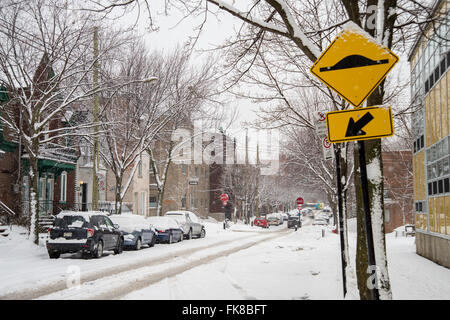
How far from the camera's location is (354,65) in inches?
206

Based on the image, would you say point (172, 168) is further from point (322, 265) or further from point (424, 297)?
point (424, 297)

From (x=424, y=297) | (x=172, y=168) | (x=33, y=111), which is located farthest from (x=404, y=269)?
(x=172, y=168)

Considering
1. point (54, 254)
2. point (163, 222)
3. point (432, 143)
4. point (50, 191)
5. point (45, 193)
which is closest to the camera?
point (54, 254)

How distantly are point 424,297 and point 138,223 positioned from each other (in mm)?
15035

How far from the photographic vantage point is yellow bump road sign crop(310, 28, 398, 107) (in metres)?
5.08

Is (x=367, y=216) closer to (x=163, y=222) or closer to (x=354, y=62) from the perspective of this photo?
(x=354, y=62)

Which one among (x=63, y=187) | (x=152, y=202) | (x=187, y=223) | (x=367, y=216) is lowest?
(x=187, y=223)

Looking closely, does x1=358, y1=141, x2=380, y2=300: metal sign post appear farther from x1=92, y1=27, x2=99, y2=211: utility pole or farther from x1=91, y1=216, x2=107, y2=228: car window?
x1=92, y1=27, x2=99, y2=211: utility pole

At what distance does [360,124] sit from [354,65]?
76 cm

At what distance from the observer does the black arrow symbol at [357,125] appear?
16.3ft

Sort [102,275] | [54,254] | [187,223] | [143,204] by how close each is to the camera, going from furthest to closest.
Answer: [143,204], [187,223], [54,254], [102,275]

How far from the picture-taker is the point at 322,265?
1383cm

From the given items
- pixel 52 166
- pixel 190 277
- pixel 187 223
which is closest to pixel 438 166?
pixel 190 277

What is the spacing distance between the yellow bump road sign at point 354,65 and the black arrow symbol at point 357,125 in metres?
0.22
